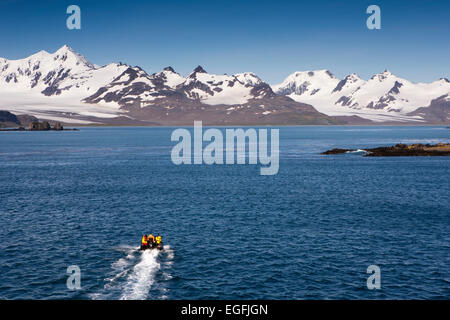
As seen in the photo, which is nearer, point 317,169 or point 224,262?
point 224,262

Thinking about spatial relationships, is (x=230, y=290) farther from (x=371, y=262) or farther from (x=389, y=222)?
(x=389, y=222)

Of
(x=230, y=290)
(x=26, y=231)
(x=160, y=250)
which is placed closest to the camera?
(x=230, y=290)

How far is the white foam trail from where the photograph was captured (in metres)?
39.9

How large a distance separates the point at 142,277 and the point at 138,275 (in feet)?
2.51

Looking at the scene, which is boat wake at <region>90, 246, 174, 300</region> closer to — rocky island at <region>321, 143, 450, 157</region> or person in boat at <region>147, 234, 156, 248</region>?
person in boat at <region>147, 234, 156, 248</region>

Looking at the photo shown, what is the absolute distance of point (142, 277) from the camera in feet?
144

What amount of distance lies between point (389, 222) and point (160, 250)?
3471cm

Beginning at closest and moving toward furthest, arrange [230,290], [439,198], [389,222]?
[230,290] < [389,222] < [439,198]

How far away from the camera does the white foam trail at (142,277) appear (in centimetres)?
3988

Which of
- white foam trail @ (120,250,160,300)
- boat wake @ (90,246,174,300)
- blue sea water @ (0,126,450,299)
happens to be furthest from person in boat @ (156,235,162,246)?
blue sea water @ (0,126,450,299)

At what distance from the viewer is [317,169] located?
5182 inches

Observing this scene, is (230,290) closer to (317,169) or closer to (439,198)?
(439,198)

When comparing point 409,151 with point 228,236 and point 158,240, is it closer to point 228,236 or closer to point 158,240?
point 228,236

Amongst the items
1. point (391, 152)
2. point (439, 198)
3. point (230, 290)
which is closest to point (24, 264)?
point (230, 290)
